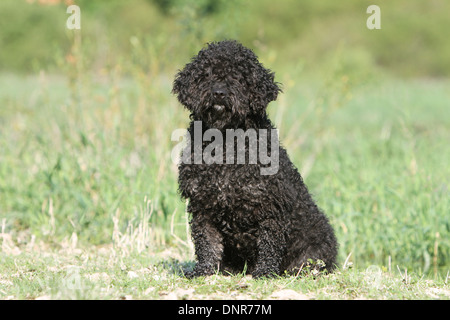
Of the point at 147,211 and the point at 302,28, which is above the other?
the point at 302,28

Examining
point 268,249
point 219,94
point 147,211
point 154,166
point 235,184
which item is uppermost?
point 219,94

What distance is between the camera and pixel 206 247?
5.01 metres

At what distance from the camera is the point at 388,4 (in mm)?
42031

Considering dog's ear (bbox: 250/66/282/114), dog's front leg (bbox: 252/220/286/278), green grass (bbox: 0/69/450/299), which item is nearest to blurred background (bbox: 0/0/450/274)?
green grass (bbox: 0/69/450/299)

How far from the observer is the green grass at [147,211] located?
4.65 metres

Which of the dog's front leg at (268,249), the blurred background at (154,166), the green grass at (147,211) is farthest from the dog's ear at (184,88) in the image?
the blurred background at (154,166)

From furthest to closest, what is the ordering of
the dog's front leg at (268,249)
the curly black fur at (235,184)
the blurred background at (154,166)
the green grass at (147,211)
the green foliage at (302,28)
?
the green foliage at (302,28) → the blurred background at (154,166) → the dog's front leg at (268,249) → the curly black fur at (235,184) → the green grass at (147,211)

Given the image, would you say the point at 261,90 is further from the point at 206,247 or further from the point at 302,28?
the point at 302,28

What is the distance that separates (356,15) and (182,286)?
3734 centimetres

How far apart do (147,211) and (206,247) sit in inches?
76.2

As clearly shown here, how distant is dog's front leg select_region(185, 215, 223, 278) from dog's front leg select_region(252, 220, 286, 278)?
33 centimetres

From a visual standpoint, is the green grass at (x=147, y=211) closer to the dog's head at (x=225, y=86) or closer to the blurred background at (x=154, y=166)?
the blurred background at (x=154, y=166)

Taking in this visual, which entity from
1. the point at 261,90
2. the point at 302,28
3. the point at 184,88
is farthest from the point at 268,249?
the point at 302,28

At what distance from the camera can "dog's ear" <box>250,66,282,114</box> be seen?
4.89 meters
